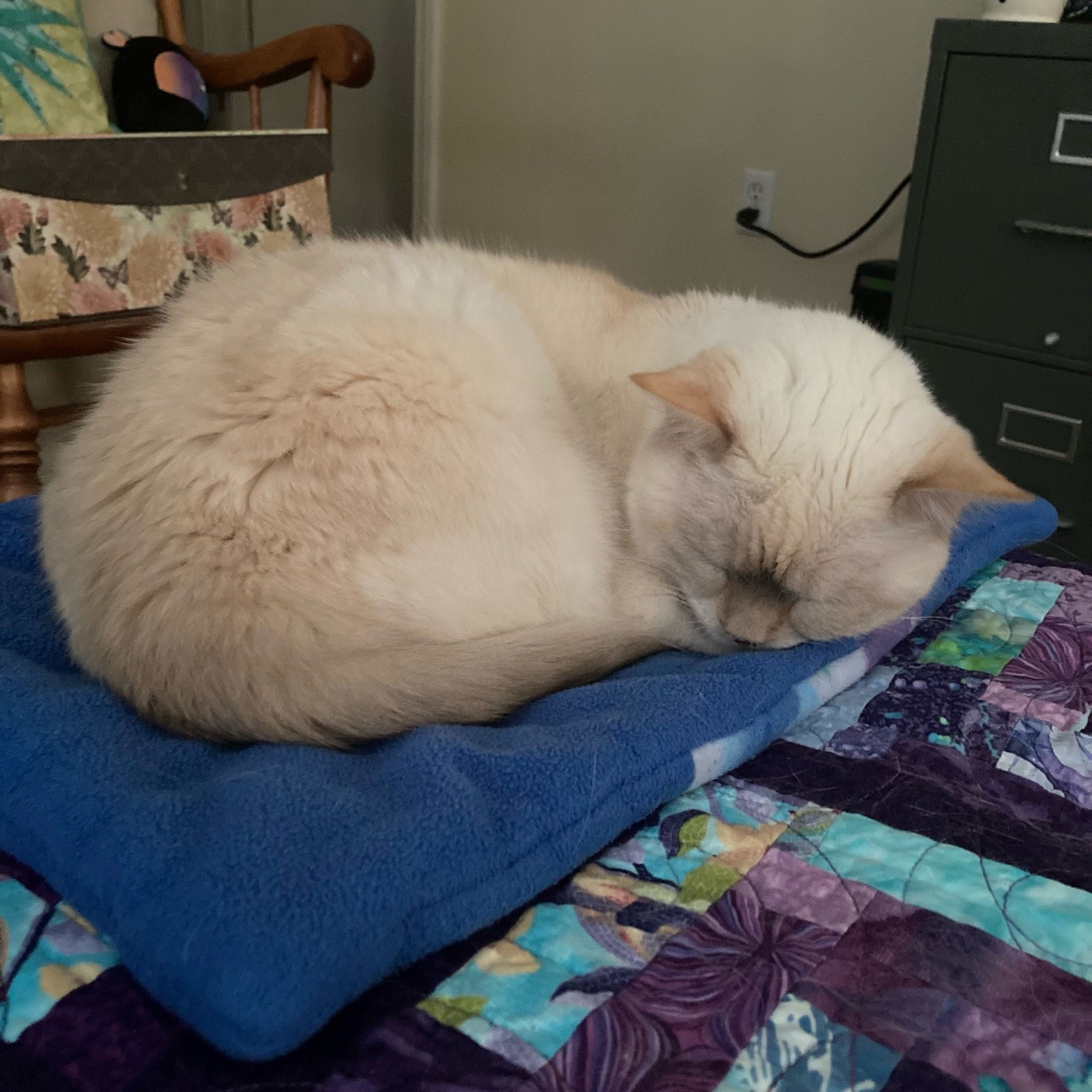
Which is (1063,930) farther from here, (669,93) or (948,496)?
(669,93)

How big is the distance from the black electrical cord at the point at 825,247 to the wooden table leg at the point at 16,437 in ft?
6.10

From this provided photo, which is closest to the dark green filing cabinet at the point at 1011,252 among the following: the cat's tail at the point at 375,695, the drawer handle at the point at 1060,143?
the drawer handle at the point at 1060,143

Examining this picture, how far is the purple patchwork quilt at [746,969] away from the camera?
24.9 inches

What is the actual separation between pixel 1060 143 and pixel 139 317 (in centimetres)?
172

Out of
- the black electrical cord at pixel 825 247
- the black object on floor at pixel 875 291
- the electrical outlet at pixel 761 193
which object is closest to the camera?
the black object on floor at pixel 875 291

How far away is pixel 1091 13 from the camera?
1725 mm

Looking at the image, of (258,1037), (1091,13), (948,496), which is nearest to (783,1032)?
(258,1037)

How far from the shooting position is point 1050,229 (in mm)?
1767

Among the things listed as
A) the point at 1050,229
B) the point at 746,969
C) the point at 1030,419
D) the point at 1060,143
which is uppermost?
the point at 1060,143

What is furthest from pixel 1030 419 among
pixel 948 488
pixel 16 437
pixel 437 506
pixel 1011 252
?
pixel 16 437

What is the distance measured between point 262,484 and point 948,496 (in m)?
0.67

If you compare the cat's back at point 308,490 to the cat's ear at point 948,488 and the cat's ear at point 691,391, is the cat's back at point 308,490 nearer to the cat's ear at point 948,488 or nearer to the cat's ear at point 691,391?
the cat's ear at point 691,391

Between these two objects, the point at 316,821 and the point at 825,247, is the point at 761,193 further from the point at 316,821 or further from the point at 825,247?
the point at 316,821

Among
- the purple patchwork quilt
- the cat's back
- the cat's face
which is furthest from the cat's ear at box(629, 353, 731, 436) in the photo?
the purple patchwork quilt
